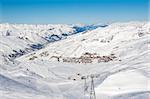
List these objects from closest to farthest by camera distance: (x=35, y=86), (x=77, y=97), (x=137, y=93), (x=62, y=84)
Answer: (x=137, y=93), (x=77, y=97), (x=35, y=86), (x=62, y=84)

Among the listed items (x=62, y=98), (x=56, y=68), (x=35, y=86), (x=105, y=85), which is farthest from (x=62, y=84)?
(x=56, y=68)

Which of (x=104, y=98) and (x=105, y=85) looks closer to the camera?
(x=104, y=98)

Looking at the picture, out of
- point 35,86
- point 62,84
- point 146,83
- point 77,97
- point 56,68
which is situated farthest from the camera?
point 56,68

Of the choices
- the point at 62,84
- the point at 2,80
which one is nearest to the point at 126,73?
the point at 62,84

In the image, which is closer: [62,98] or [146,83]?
[62,98]

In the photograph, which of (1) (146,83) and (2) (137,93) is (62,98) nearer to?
(2) (137,93)

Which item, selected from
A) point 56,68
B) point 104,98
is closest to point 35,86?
point 104,98

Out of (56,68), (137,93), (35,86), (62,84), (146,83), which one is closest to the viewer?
(137,93)

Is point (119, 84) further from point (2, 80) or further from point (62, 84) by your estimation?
point (2, 80)

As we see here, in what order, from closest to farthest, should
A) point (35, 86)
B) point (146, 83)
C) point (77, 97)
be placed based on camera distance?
1. point (77, 97)
2. point (146, 83)
3. point (35, 86)
